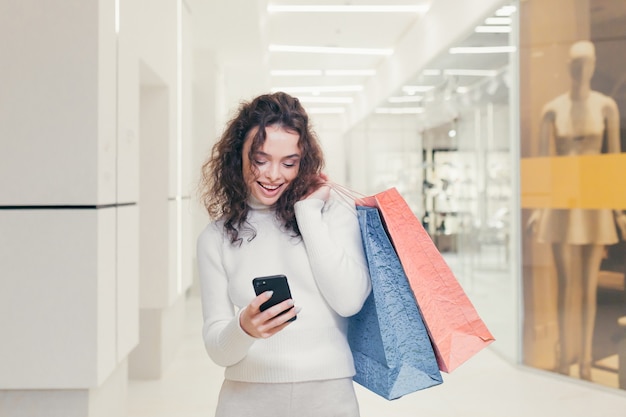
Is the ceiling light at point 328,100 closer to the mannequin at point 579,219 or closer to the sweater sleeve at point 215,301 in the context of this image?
the mannequin at point 579,219

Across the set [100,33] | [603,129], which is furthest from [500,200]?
[100,33]

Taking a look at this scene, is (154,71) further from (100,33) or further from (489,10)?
(489,10)

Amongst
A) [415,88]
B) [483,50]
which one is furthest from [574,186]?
[415,88]

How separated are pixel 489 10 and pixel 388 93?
6.11m

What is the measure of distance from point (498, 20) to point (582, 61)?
1199mm

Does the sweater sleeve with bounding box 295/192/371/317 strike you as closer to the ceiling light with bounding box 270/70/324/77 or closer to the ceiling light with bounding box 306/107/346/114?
Answer: the ceiling light with bounding box 270/70/324/77

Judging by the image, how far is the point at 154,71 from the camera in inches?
180

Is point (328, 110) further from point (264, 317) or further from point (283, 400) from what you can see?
point (264, 317)

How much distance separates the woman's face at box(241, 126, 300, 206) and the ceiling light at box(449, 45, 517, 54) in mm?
4666

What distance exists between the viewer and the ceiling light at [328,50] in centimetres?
1138

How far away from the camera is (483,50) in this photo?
255 inches

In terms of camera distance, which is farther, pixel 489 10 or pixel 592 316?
pixel 489 10

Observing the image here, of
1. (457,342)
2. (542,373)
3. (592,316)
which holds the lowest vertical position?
(542,373)

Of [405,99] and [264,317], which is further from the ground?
[405,99]
